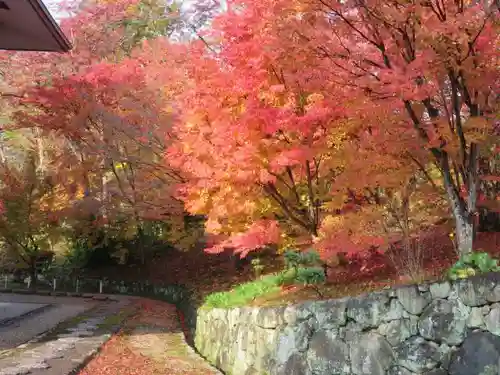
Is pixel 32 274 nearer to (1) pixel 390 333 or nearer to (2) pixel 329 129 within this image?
(2) pixel 329 129

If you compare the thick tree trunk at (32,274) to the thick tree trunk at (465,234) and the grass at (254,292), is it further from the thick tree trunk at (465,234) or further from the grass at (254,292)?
the thick tree trunk at (465,234)

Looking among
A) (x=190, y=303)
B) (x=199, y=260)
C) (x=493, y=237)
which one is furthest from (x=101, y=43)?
(x=493, y=237)

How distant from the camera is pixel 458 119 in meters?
6.36

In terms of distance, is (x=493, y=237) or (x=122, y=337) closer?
(x=493, y=237)

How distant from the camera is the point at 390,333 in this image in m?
5.62

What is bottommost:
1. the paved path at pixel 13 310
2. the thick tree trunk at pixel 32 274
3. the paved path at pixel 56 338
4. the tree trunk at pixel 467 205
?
the paved path at pixel 56 338

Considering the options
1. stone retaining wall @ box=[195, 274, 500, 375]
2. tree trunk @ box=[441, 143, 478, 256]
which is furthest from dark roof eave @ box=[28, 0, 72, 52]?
tree trunk @ box=[441, 143, 478, 256]

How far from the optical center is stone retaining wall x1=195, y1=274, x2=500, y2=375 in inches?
191

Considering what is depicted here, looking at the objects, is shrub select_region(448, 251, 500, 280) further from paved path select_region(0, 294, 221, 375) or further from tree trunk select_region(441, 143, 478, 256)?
paved path select_region(0, 294, 221, 375)

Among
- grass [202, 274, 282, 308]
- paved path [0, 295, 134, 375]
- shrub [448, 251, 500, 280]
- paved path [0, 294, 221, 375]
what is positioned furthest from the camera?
grass [202, 274, 282, 308]

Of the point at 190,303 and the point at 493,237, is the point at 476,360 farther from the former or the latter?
the point at 190,303

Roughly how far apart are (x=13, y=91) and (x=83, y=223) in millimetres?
6818

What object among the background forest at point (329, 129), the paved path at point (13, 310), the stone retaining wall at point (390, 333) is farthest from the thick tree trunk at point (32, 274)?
the stone retaining wall at point (390, 333)

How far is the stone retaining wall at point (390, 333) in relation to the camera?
4.86 meters
